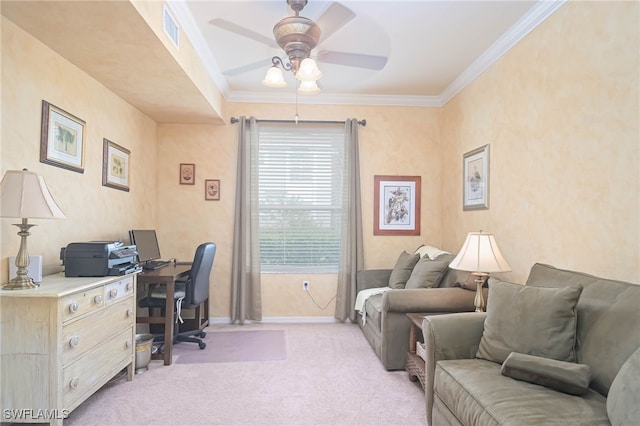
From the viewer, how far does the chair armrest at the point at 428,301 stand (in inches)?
120

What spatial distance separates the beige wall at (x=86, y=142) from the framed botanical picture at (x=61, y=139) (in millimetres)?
42

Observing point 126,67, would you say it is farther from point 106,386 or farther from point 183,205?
point 106,386

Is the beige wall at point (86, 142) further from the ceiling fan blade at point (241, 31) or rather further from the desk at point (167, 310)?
the ceiling fan blade at point (241, 31)

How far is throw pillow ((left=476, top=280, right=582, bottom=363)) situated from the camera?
1854 millimetres

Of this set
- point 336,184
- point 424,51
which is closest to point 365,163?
point 336,184

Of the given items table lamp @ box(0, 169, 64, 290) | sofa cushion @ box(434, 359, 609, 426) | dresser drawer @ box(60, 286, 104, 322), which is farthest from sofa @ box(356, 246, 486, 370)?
table lamp @ box(0, 169, 64, 290)

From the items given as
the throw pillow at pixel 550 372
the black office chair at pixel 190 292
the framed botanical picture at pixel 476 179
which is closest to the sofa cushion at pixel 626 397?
the throw pillow at pixel 550 372

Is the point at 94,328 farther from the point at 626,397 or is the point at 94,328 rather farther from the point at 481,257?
the point at 626,397

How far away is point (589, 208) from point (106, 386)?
3461mm

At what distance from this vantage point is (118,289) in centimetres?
271

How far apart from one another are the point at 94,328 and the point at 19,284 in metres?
0.50

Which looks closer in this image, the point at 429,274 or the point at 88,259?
the point at 88,259

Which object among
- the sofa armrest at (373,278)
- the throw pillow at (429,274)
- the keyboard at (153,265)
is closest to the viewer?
the throw pillow at (429,274)

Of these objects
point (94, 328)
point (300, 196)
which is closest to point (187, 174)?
point (300, 196)
